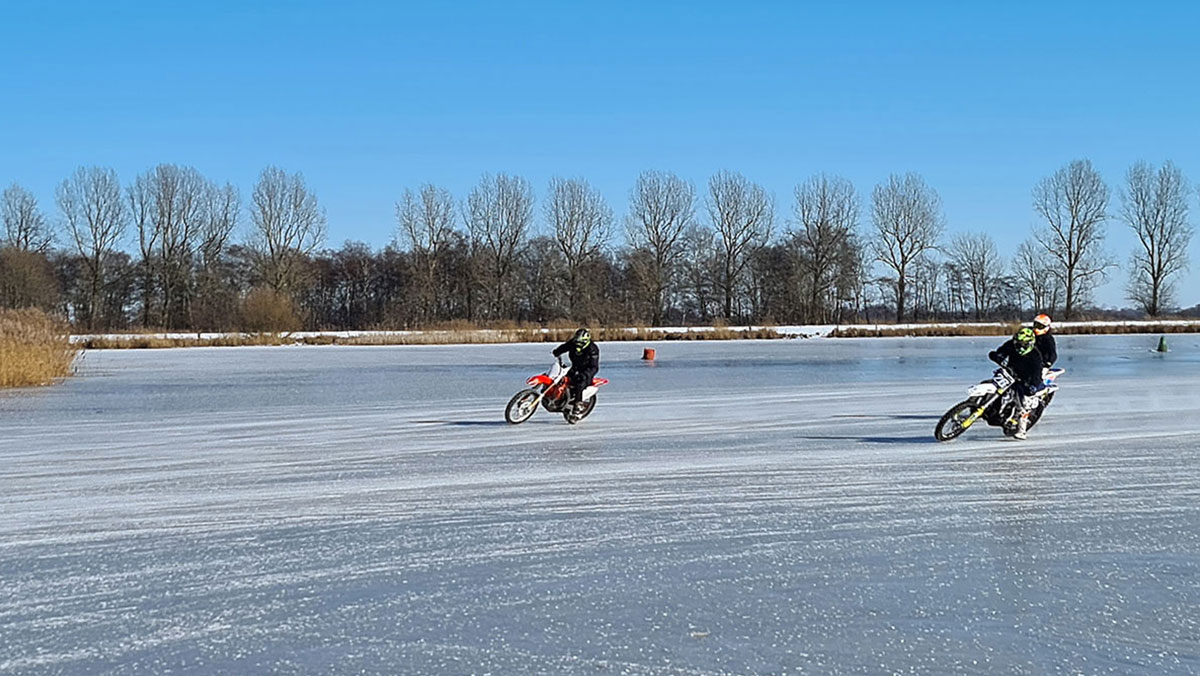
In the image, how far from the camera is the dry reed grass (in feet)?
67.2

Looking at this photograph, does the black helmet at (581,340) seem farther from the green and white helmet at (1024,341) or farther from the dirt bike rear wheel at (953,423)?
the green and white helmet at (1024,341)

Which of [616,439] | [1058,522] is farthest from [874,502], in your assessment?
[616,439]

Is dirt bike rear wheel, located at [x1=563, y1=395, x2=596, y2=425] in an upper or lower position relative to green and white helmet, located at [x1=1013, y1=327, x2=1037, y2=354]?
lower

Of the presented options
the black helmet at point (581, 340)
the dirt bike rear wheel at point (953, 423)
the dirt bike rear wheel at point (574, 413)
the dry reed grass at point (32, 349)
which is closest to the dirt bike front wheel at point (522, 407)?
the dirt bike rear wheel at point (574, 413)

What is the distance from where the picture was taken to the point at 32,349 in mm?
21266

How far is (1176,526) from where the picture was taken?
677 cm

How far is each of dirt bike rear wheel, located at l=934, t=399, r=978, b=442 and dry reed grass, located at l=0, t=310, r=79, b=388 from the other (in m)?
16.5

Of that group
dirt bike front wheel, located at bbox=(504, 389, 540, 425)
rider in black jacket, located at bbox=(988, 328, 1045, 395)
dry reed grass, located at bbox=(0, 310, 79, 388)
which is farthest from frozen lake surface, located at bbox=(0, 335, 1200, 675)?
dry reed grass, located at bbox=(0, 310, 79, 388)

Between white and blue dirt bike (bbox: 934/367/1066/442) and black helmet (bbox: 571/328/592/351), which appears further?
black helmet (bbox: 571/328/592/351)

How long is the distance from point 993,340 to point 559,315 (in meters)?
32.9

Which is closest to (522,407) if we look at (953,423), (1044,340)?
(953,423)

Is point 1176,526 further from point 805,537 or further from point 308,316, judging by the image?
point 308,316

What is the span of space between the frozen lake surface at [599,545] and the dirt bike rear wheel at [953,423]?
0.17m

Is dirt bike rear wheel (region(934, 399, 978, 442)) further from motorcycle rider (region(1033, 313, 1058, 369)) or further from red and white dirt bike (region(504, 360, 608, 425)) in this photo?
red and white dirt bike (region(504, 360, 608, 425))
